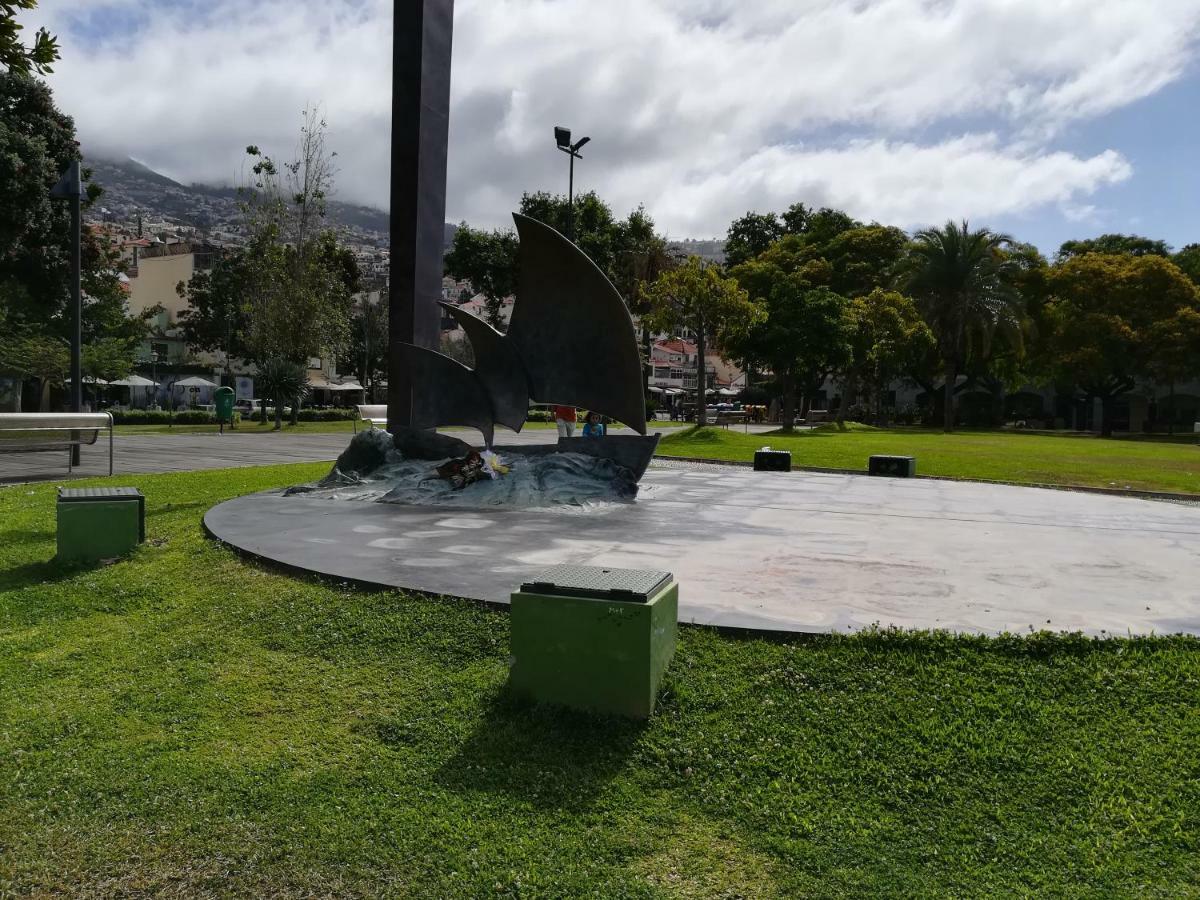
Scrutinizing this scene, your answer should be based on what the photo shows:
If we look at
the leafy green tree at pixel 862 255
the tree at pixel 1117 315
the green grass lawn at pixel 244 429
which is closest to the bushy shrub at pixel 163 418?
the green grass lawn at pixel 244 429

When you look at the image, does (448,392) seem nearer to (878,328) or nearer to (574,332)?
(574,332)

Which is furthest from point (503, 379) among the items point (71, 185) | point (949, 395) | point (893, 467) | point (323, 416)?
point (949, 395)

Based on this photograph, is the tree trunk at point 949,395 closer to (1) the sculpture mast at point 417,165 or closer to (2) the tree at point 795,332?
(2) the tree at point 795,332

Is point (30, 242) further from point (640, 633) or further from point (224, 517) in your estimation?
point (640, 633)

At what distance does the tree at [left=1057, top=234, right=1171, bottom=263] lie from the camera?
55906 mm

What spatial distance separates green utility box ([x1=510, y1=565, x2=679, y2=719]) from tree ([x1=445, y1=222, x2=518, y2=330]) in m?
46.1

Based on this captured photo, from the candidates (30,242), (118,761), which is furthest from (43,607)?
(30,242)

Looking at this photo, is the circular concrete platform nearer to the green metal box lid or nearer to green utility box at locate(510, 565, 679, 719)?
the green metal box lid

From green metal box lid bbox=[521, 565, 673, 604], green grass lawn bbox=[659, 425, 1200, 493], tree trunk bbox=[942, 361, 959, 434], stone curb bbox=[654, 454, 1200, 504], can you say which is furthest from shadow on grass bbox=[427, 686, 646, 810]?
tree trunk bbox=[942, 361, 959, 434]

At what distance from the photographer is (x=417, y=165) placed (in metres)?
12.3

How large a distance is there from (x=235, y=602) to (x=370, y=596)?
94 centimetres

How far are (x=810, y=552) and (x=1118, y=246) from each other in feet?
199

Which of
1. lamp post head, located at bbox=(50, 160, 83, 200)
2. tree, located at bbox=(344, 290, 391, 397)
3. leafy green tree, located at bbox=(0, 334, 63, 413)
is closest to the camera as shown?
lamp post head, located at bbox=(50, 160, 83, 200)

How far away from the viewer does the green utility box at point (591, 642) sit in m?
3.89
